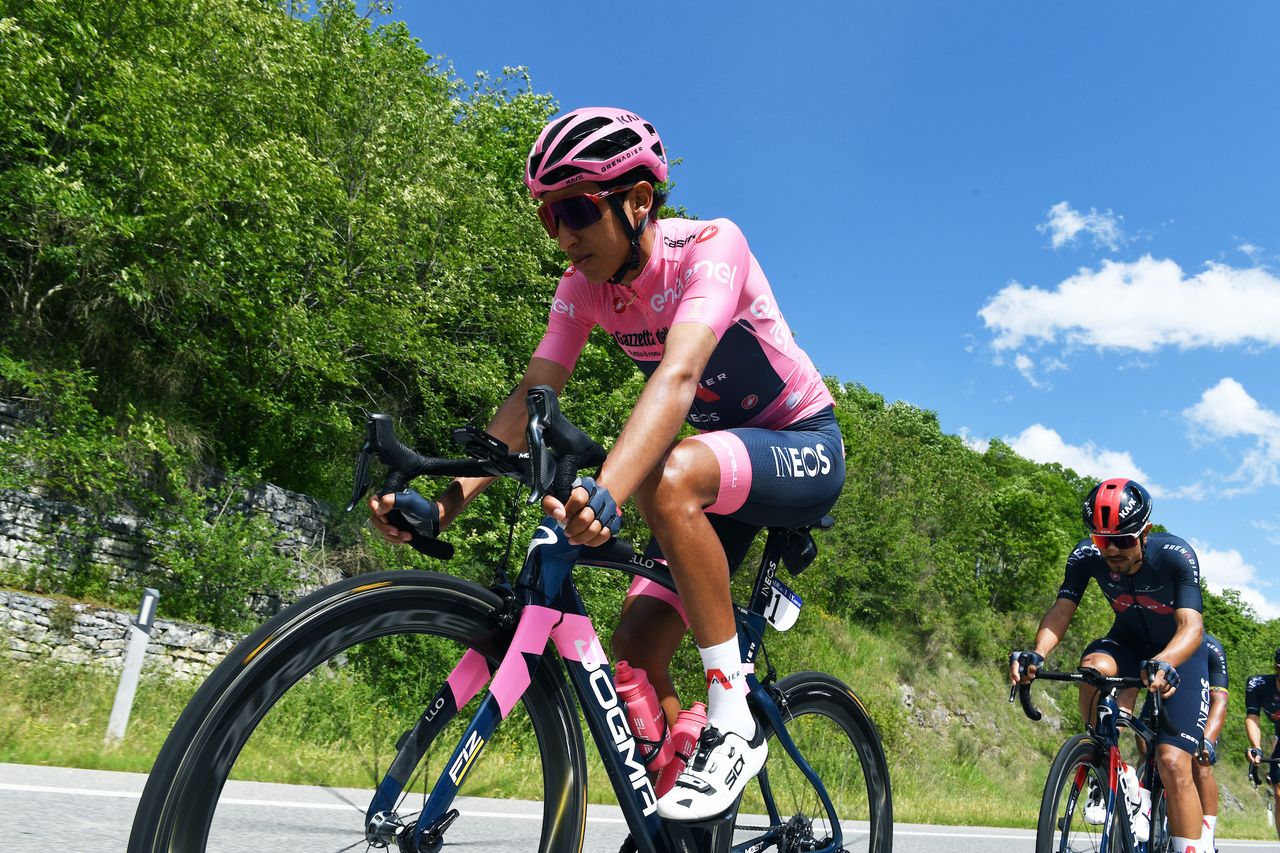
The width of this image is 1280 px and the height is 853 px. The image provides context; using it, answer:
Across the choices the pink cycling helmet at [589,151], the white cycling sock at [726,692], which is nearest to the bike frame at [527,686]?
the white cycling sock at [726,692]

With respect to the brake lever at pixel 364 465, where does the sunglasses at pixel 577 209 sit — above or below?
above

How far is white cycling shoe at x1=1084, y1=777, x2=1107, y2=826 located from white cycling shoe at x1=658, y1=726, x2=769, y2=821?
9.22 ft

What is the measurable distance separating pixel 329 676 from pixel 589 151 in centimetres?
139

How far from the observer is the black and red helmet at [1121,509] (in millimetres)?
4848

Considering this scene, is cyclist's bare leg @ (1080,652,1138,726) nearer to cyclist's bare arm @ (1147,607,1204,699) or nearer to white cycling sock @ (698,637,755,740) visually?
cyclist's bare arm @ (1147,607,1204,699)

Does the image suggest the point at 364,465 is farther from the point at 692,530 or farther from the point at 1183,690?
the point at 1183,690

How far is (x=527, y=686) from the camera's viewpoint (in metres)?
2.09

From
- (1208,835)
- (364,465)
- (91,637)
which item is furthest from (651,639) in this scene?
(91,637)

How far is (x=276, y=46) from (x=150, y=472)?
32.5 ft

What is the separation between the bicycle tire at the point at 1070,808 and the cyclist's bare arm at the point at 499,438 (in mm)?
3080

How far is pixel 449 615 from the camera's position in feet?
6.47

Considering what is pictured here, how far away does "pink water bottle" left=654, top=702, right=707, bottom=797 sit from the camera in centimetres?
243

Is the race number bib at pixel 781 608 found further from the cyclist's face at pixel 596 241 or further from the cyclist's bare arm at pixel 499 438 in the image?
the cyclist's face at pixel 596 241

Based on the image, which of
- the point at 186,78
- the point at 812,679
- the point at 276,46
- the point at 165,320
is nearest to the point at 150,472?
the point at 165,320
